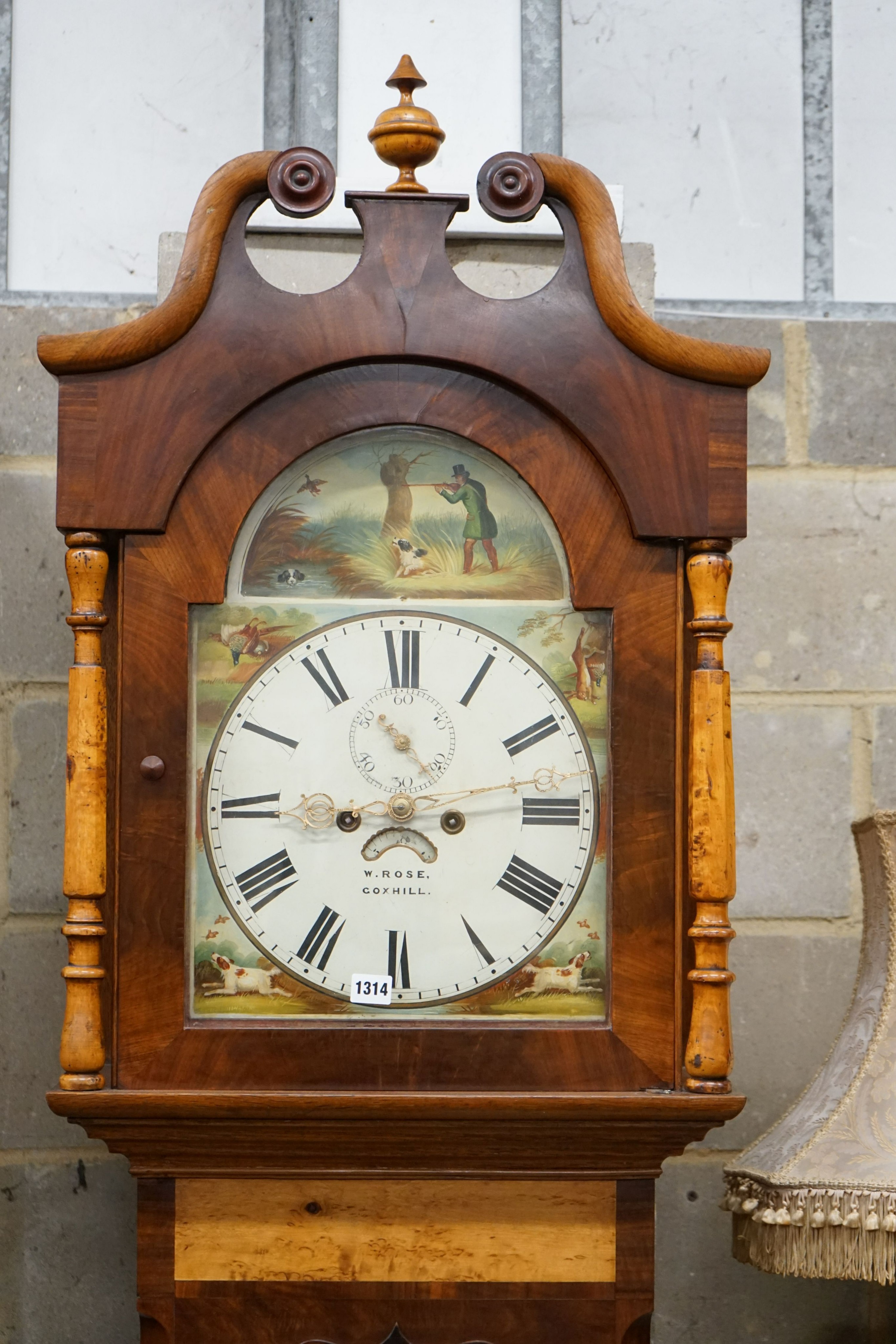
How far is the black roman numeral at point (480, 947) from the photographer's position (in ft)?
4.52

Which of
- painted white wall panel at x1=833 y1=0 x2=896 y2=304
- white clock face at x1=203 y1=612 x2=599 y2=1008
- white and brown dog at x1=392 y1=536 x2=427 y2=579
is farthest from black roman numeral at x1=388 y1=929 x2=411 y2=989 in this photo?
painted white wall panel at x1=833 y1=0 x2=896 y2=304

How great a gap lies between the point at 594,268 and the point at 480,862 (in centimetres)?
52

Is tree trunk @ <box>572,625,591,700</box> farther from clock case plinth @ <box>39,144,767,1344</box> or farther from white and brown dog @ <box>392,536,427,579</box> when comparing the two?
white and brown dog @ <box>392,536,427,579</box>

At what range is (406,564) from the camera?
1414 millimetres

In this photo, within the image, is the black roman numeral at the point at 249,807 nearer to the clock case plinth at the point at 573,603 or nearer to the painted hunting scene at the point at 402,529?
the clock case plinth at the point at 573,603

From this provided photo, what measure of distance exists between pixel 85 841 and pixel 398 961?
0.92 feet

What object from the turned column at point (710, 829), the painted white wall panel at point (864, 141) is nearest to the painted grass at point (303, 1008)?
the turned column at point (710, 829)

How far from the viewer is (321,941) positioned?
4.52ft

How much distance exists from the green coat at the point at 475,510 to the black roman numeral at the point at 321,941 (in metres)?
0.35

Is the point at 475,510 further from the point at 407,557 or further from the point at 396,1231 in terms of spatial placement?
the point at 396,1231

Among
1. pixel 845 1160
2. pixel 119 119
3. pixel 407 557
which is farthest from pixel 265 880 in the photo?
pixel 119 119

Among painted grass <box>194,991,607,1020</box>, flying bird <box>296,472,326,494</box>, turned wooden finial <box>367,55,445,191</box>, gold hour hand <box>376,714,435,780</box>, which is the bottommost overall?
painted grass <box>194,991,607,1020</box>

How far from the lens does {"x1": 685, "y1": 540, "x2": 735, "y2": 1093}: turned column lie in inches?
53.0

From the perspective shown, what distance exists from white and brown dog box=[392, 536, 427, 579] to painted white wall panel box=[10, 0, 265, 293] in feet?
2.20
